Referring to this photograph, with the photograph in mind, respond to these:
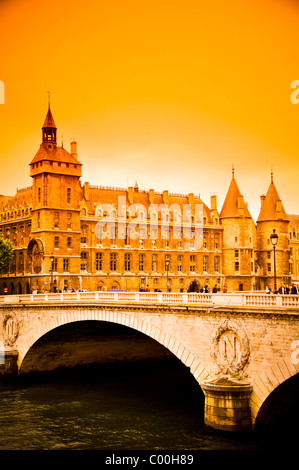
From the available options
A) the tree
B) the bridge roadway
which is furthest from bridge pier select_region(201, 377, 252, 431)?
the tree

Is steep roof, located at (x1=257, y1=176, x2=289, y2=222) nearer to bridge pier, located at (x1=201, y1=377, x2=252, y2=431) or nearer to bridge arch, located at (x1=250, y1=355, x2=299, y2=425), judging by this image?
bridge pier, located at (x1=201, y1=377, x2=252, y2=431)

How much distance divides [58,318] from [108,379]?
7.59 m

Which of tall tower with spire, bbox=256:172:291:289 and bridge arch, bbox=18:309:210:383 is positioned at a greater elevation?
tall tower with spire, bbox=256:172:291:289

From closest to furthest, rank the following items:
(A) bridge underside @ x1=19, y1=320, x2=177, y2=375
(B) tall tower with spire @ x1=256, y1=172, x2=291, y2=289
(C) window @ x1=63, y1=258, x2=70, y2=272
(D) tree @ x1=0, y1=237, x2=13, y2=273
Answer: (A) bridge underside @ x1=19, y1=320, x2=177, y2=375, (D) tree @ x1=0, y1=237, x2=13, y2=273, (C) window @ x1=63, y1=258, x2=70, y2=272, (B) tall tower with spire @ x1=256, y1=172, x2=291, y2=289

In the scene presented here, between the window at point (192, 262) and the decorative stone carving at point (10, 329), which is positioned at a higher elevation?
the window at point (192, 262)

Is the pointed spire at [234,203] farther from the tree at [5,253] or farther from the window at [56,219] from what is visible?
the tree at [5,253]

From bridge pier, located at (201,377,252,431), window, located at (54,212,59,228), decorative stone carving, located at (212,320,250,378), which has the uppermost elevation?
window, located at (54,212,59,228)

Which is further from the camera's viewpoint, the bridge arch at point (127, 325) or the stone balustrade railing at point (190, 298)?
the bridge arch at point (127, 325)

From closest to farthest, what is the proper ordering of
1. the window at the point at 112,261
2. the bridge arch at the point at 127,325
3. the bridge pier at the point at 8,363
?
the bridge arch at the point at 127,325
the bridge pier at the point at 8,363
the window at the point at 112,261

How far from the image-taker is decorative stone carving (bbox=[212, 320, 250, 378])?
1139 inches

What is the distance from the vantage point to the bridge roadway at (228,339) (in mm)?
27281

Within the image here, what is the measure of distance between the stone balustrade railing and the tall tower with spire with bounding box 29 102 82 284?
1272 inches

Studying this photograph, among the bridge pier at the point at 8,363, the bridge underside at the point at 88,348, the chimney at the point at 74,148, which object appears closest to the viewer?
the bridge pier at the point at 8,363

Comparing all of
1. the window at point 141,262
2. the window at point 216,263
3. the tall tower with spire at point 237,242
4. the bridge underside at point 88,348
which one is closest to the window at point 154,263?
the window at point 141,262
